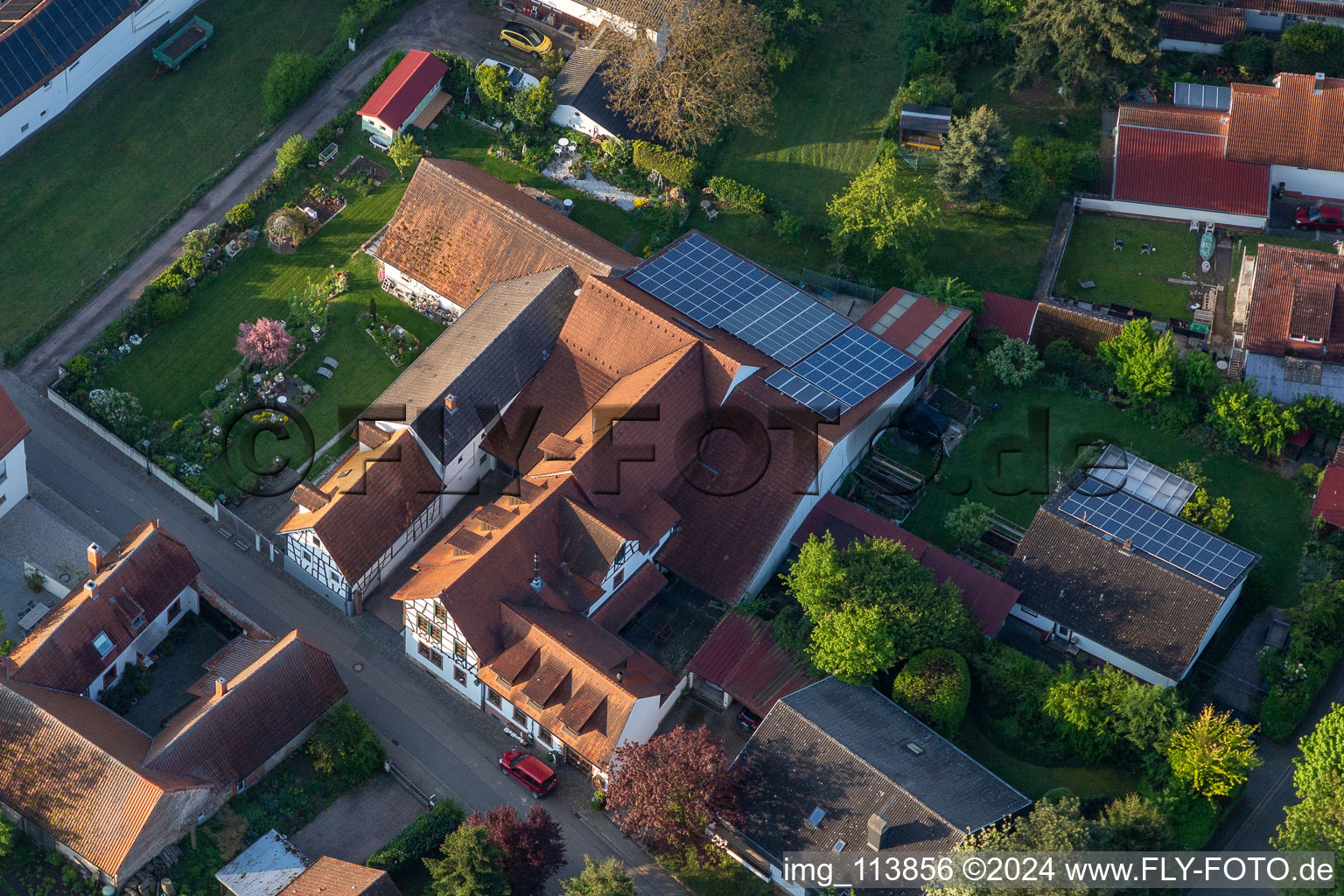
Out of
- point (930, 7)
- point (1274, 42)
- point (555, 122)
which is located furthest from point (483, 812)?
point (1274, 42)

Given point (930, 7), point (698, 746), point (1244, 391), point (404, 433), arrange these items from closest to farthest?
point (698, 746) → point (404, 433) → point (1244, 391) → point (930, 7)

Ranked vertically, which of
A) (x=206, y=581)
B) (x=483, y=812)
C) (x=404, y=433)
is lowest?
(x=483, y=812)

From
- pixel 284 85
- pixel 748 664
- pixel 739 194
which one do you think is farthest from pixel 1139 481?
pixel 284 85

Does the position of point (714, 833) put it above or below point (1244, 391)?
below

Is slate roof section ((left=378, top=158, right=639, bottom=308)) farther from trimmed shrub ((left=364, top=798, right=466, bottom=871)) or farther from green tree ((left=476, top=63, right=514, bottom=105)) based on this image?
trimmed shrub ((left=364, top=798, right=466, bottom=871))

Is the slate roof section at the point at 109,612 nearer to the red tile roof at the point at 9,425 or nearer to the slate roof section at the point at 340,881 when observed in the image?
the red tile roof at the point at 9,425

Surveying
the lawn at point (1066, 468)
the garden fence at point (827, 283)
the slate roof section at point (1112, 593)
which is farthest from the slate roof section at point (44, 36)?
the slate roof section at point (1112, 593)

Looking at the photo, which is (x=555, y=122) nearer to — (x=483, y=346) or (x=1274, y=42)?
(x=483, y=346)

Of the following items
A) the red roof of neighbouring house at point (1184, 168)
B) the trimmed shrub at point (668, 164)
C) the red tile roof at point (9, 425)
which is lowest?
the red roof of neighbouring house at point (1184, 168)
